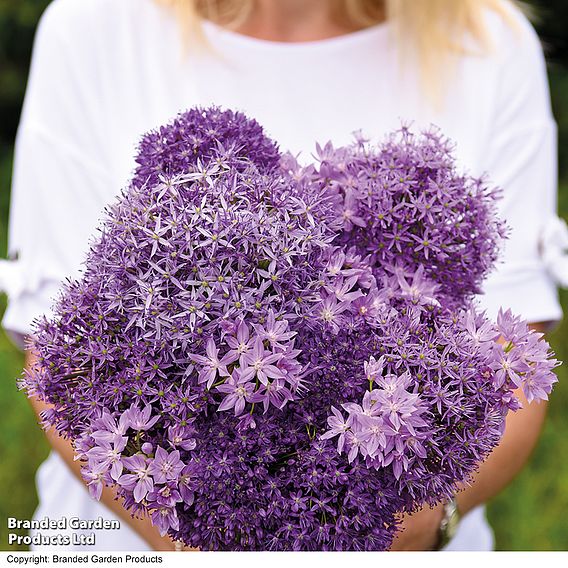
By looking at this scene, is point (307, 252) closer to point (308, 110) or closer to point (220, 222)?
point (220, 222)

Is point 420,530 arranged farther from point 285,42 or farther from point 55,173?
point 285,42

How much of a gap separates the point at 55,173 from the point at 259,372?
79 centimetres

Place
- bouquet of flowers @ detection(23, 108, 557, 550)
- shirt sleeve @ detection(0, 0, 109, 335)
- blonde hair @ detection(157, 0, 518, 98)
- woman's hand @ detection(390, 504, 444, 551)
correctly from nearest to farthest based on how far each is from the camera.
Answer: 1. bouquet of flowers @ detection(23, 108, 557, 550)
2. woman's hand @ detection(390, 504, 444, 551)
3. shirt sleeve @ detection(0, 0, 109, 335)
4. blonde hair @ detection(157, 0, 518, 98)

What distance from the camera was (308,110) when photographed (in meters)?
1.36

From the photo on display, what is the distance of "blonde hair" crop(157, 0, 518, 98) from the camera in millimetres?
1345

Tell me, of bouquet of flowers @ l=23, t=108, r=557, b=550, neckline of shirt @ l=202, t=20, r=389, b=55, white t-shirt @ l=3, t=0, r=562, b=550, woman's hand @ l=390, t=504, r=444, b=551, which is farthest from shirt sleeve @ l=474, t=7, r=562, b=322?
bouquet of flowers @ l=23, t=108, r=557, b=550

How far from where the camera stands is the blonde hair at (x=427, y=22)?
134 cm

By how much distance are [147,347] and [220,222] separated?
0.11 meters

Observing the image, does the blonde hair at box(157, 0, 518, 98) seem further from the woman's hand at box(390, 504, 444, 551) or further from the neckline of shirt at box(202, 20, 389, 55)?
the woman's hand at box(390, 504, 444, 551)

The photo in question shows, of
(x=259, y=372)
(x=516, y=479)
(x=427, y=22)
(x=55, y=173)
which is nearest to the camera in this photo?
(x=259, y=372)

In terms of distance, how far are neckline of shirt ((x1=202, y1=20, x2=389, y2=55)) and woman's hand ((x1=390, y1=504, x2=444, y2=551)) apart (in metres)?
0.81

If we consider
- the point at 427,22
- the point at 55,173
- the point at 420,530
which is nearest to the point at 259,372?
the point at 420,530

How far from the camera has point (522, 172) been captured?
52.2 inches

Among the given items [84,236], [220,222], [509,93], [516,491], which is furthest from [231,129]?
[516,491]
